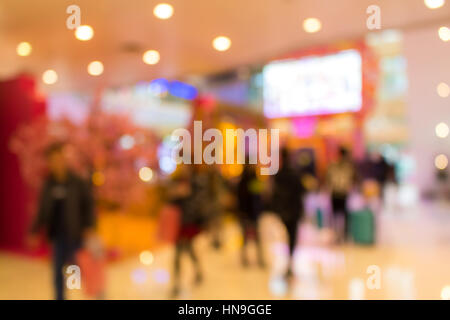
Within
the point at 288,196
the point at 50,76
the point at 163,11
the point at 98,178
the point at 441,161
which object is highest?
the point at 50,76

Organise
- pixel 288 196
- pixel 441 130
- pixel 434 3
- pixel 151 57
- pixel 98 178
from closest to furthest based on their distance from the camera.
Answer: pixel 434 3
pixel 288 196
pixel 98 178
pixel 151 57
pixel 441 130

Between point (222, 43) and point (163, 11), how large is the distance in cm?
117

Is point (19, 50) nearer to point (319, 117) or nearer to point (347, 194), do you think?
point (347, 194)

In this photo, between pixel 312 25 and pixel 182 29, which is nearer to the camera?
pixel 312 25

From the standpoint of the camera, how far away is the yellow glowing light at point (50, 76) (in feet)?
19.6

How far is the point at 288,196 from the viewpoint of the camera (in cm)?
362

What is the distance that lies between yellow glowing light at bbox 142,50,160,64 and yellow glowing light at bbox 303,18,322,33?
7.31ft

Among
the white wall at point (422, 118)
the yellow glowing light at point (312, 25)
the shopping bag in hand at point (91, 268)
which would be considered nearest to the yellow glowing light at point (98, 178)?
the shopping bag in hand at point (91, 268)

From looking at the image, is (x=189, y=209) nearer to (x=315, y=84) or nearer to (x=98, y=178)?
(x=98, y=178)

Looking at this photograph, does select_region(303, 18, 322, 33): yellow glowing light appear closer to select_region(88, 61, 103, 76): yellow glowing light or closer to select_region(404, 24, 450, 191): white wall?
select_region(88, 61, 103, 76): yellow glowing light

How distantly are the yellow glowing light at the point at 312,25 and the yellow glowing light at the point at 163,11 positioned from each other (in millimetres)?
1539

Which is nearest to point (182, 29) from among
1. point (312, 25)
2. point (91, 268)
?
point (312, 25)

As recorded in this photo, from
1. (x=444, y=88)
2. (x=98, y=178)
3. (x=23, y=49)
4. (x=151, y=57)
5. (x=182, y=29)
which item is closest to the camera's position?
(x=444, y=88)

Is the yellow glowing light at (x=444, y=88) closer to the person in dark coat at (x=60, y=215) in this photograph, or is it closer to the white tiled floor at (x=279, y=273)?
the white tiled floor at (x=279, y=273)
